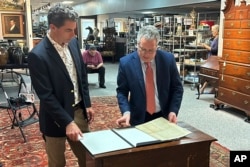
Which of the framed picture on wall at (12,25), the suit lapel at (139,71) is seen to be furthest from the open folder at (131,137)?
the framed picture on wall at (12,25)

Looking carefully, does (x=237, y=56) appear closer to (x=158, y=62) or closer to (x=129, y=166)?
(x=158, y=62)

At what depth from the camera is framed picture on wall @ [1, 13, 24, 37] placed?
323 inches

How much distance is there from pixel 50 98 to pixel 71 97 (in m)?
0.16

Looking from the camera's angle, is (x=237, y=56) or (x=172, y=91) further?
(x=237, y=56)

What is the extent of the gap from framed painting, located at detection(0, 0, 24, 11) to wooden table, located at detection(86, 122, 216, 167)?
788cm

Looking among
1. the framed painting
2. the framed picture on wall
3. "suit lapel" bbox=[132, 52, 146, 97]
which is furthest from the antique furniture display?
the framed painting

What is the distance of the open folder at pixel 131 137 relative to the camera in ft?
4.53

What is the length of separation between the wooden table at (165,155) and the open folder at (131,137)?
0.10 ft

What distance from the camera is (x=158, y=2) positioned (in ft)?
27.7

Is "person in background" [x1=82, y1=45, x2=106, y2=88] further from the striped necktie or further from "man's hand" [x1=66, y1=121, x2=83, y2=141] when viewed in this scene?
"man's hand" [x1=66, y1=121, x2=83, y2=141]

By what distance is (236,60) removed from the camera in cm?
479

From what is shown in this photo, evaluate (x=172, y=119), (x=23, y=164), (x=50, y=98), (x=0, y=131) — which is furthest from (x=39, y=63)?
(x=0, y=131)

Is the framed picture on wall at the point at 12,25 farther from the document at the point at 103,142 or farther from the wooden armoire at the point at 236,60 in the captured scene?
the document at the point at 103,142

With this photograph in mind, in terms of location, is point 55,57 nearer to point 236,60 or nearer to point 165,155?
point 165,155
